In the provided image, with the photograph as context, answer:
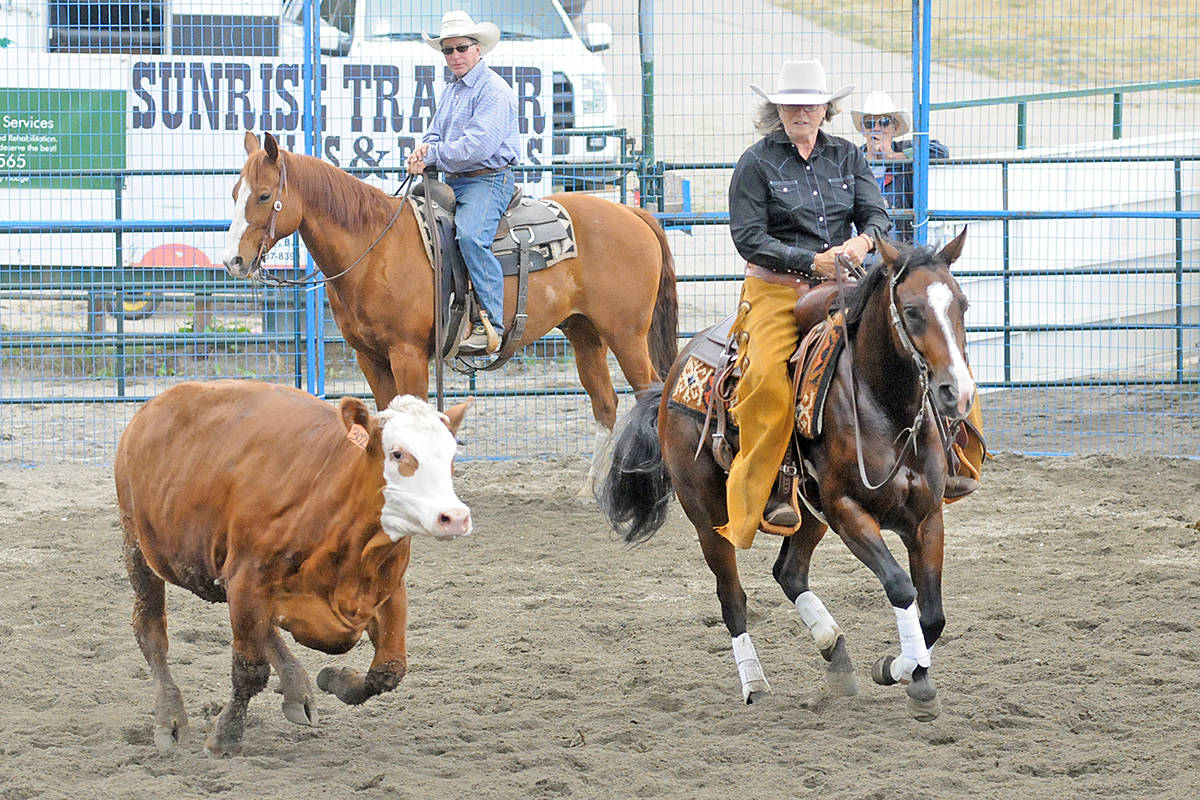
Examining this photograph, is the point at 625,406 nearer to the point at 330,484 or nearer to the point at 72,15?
the point at 72,15

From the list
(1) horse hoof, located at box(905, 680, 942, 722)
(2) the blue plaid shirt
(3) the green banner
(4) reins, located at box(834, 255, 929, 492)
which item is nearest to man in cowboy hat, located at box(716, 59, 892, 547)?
(4) reins, located at box(834, 255, 929, 492)

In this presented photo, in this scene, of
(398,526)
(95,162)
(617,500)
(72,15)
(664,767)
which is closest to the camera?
(398,526)

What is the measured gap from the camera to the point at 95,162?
35.0 feet

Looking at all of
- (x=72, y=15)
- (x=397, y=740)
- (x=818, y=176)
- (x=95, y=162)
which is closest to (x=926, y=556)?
(x=818, y=176)

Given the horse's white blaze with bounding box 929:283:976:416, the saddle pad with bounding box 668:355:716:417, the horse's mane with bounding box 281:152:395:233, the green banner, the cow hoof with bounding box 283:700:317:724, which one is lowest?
the cow hoof with bounding box 283:700:317:724

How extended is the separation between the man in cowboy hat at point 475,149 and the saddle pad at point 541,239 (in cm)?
12

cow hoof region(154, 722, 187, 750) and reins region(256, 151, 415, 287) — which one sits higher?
reins region(256, 151, 415, 287)

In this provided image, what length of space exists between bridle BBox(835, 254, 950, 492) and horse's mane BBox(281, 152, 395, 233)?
331 centimetres

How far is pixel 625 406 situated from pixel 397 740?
6.43m

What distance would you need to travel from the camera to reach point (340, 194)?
23.8ft

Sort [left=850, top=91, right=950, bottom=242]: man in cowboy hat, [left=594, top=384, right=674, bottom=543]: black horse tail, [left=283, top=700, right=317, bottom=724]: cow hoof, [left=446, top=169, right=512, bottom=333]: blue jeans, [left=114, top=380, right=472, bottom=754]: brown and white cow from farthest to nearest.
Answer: [left=850, top=91, right=950, bottom=242]: man in cowboy hat
[left=446, top=169, right=512, bottom=333]: blue jeans
[left=594, top=384, right=674, bottom=543]: black horse tail
[left=283, top=700, right=317, bottom=724]: cow hoof
[left=114, top=380, right=472, bottom=754]: brown and white cow

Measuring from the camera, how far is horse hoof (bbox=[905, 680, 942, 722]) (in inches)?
172

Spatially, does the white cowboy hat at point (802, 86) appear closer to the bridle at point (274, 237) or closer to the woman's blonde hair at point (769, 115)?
the woman's blonde hair at point (769, 115)

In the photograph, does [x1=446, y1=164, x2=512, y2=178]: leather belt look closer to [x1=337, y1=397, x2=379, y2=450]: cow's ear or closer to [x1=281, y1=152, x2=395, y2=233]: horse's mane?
[x1=281, y1=152, x2=395, y2=233]: horse's mane
